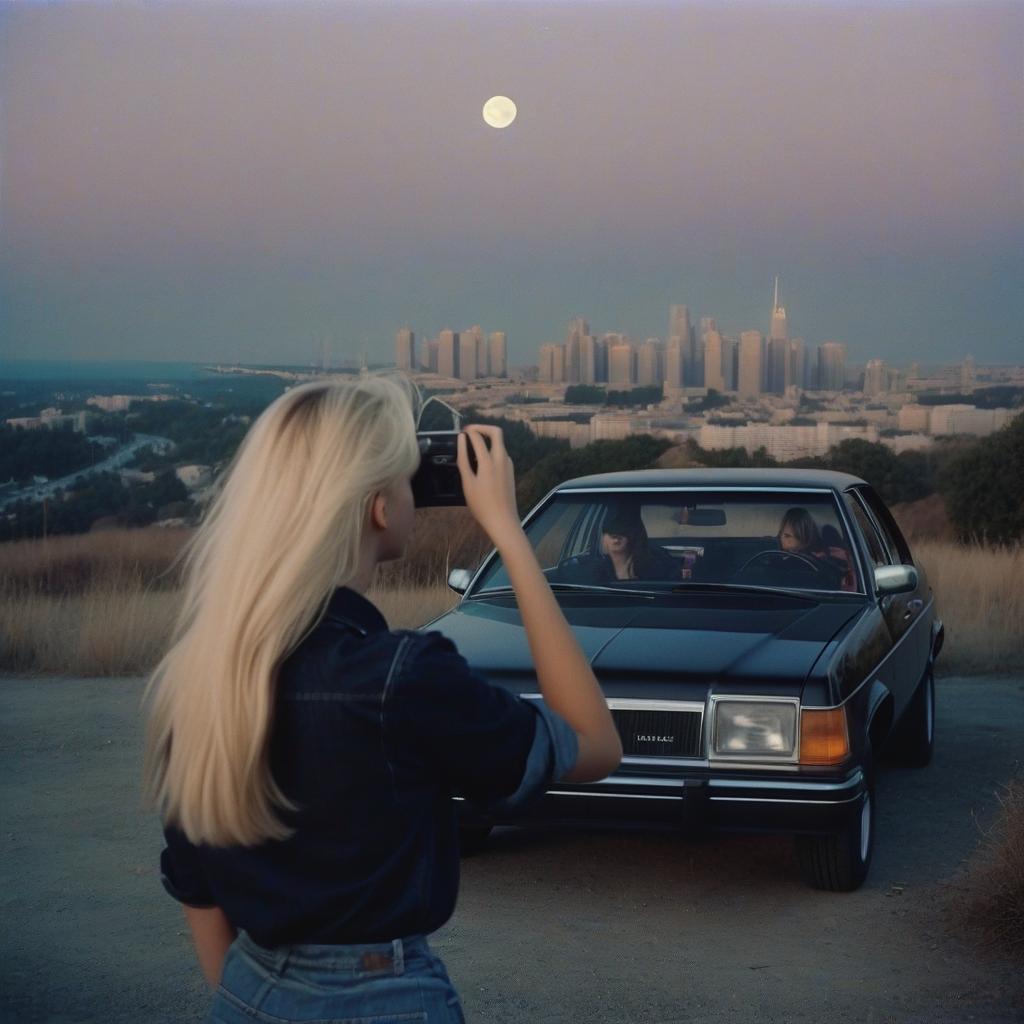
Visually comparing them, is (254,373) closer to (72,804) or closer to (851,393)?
(851,393)

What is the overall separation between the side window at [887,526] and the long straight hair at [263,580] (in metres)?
5.61

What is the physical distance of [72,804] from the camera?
22.8 feet

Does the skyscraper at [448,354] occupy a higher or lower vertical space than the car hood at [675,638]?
lower

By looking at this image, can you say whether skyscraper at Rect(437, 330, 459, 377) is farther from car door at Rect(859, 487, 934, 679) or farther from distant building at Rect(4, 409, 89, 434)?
car door at Rect(859, 487, 934, 679)

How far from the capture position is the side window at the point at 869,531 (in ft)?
21.2

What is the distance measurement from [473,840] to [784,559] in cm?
182

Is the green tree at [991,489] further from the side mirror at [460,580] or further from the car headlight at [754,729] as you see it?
the car headlight at [754,729]

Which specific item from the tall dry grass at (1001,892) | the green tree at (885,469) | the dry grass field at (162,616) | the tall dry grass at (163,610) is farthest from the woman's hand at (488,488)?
the green tree at (885,469)

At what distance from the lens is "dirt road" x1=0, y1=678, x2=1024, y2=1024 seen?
430 cm

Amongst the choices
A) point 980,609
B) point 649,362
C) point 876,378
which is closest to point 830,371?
point 876,378

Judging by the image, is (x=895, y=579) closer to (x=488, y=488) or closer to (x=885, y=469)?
(x=488, y=488)

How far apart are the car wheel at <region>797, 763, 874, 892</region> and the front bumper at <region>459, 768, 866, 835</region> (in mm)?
234

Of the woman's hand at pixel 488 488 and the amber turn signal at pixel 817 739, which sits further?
the amber turn signal at pixel 817 739

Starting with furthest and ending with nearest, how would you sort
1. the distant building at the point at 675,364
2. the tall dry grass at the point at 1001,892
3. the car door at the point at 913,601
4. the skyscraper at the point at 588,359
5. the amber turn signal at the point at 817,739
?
the distant building at the point at 675,364, the skyscraper at the point at 588,359, the car door at the point at 913,601, the amber turn signal at the point at 817,739, the tall dry grass at the point at 1001,892
